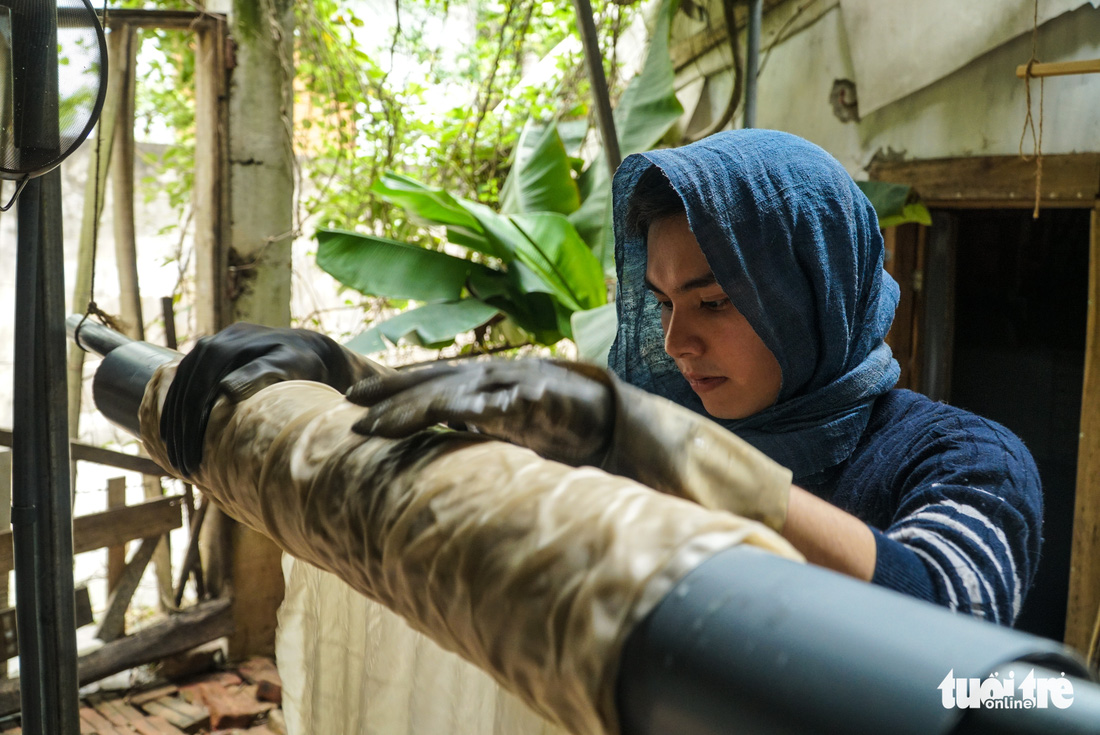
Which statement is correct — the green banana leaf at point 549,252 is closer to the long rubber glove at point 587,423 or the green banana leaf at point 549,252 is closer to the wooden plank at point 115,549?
the wooden plank at point 115,549

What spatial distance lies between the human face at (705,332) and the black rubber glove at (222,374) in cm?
66

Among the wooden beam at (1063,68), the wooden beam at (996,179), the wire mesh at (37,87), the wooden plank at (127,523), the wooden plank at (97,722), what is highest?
the wooden beam at (1063,68)

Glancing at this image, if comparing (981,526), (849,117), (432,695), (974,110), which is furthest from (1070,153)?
(432,695)

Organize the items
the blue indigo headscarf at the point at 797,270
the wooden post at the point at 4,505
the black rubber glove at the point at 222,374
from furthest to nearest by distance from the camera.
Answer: the wooden post at the point at 4,505
the blue indigo headscarf at the point at 797,270
the black rubber glove at the point at 222,374

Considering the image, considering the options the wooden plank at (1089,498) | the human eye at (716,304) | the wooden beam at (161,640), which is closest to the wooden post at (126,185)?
the wooden beam at (161,640)

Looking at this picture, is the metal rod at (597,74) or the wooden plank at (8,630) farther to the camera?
the wooden plank at (8,630)

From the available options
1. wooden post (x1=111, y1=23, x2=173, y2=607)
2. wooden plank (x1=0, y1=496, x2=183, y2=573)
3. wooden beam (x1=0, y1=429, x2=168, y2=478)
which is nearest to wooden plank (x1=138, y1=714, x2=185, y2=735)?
wooden plank (x1=0, y1=496, x2=183, y2=573)

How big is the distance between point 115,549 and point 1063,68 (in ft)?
11.8

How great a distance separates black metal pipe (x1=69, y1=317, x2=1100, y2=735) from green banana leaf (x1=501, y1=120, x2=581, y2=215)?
3.40 m

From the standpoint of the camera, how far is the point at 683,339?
4.00ft

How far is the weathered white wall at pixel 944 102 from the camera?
2480mm

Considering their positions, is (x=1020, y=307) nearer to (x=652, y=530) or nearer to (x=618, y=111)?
(x=618, y=111)

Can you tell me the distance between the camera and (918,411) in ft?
3.92

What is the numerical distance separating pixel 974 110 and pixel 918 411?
2.08 meters
